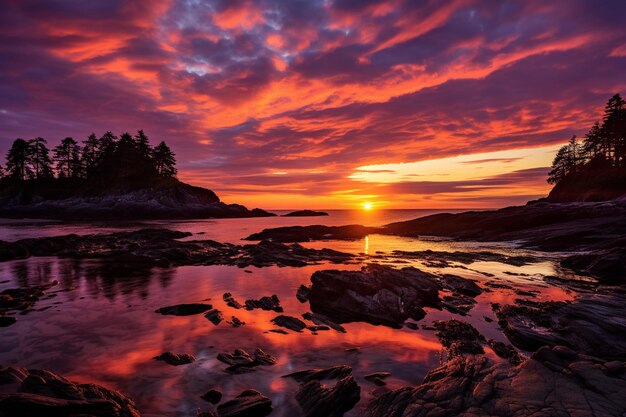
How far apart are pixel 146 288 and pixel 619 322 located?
22.6m

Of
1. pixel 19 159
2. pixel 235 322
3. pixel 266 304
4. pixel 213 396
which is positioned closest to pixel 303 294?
pixel 266 304

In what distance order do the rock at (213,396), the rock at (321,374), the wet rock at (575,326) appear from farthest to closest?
the wet rock at (575,326), the rock at (321,374), the rock at (213,396)

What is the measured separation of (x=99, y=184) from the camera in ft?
347

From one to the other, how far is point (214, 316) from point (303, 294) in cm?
565

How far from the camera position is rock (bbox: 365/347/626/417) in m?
5.44

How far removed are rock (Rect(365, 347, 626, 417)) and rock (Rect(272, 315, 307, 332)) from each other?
19.5 ft

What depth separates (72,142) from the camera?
11850 cm

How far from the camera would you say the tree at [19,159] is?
10744 centimetres

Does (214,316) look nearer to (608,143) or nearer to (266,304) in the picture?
(266,304)

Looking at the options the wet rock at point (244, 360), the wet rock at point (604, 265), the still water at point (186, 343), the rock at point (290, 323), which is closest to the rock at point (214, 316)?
the still water at point (186, 343)

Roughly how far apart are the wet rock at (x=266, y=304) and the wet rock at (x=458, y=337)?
290 inches

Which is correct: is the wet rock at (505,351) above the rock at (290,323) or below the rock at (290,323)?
below

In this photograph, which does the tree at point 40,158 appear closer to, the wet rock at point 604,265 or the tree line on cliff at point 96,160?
the tree line on cliff at point 96,160

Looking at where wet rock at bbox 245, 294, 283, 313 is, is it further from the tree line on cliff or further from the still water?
the tree line on cliff
